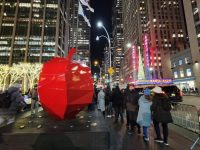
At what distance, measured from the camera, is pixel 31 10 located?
107 m

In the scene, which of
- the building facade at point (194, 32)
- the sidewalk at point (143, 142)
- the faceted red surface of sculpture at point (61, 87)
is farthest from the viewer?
the building facade at point (194, 32)

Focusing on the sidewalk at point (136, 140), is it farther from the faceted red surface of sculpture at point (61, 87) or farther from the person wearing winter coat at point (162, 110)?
the faceted red surface of sculpture at point (61, 87)

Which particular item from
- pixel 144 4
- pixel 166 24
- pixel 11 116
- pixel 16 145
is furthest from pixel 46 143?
pixel 144 4

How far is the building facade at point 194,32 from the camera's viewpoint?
4992 cm

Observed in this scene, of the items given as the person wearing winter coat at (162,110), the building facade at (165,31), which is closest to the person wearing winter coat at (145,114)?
the person wearing winter coat at (162,110)

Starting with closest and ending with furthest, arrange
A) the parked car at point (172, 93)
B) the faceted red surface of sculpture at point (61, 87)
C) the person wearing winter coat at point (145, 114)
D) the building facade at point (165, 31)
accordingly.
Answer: the faceted red surface of sculpture at point (61, 87) → the person wearing winter coat at point (145, 114) → the parked car at point (172, 93) → the building facade at point (165, 31)

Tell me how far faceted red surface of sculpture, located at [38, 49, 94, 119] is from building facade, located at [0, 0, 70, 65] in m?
97.7

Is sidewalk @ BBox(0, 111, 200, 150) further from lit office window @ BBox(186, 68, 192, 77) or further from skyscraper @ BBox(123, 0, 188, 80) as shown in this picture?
skyscraper @ BBox(123, 0, 188, 80)

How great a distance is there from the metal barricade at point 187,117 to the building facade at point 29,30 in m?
95.6

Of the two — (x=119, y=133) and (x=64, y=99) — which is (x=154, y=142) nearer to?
(x=119, y=133)

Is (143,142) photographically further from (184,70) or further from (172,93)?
(184,70)

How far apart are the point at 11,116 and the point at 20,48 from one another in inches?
4004

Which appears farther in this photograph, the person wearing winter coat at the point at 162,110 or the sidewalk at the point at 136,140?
the person wearing winter coat at the point at 162,110

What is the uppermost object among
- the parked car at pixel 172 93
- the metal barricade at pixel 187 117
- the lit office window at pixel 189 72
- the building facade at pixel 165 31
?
the building facade at pixel 165 31
